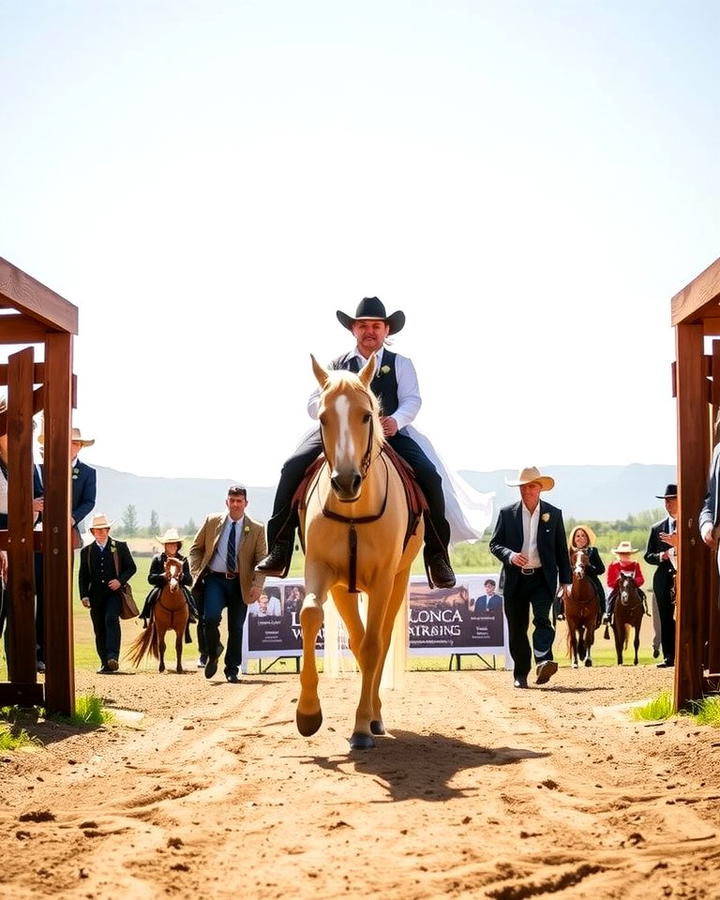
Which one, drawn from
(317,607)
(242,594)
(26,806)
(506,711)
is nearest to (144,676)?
(242,594)

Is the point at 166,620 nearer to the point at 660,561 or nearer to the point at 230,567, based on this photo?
the point at 230,567

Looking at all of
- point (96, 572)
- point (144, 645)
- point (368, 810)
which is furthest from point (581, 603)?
point (368, 810)

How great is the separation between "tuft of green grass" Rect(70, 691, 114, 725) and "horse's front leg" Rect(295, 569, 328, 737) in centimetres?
232

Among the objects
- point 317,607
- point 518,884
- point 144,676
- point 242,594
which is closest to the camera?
point 518,884

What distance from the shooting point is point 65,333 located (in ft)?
32.7

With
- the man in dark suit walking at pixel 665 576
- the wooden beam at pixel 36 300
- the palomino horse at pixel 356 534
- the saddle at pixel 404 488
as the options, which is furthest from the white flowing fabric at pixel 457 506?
the man in dark suit walking at pixel 665 576

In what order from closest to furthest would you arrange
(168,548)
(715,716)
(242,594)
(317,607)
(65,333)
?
(317,607), (715,716), (65,333), (242,594), (168,548)

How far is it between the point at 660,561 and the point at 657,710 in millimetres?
8389

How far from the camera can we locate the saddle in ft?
29.3

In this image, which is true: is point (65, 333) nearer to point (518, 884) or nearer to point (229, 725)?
point (229, 725)

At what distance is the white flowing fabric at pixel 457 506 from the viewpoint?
10.5 m

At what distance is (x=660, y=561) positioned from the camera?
58.5 feet

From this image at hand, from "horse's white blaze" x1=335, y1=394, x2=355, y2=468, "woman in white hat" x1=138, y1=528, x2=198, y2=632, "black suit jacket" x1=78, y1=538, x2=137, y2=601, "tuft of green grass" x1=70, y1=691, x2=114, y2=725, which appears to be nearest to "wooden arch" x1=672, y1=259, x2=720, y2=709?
"horse's white blaze" x1=335, y1=394, x2=355, y2=468

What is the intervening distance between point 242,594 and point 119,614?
279 cm
